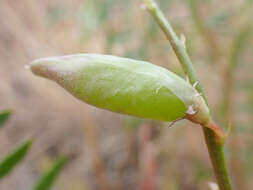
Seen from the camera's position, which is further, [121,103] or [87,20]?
[87,20]

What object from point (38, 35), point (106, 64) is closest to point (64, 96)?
point (38, 35)

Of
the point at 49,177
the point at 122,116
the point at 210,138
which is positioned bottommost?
the point at 49,177

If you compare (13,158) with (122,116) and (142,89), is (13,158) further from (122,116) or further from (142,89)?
(122,116)

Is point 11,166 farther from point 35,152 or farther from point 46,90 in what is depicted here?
point 35,152

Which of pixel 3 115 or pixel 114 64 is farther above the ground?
pixel 114 64

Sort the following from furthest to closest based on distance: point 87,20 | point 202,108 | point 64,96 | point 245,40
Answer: point 64,96
point 87,20
point 245,40
point 202,108

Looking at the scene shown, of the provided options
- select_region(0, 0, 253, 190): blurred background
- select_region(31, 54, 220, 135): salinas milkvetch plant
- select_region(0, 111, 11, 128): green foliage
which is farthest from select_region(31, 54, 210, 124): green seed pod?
select_region(0, 0, 253, 190): blurred background

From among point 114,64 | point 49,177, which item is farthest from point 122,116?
point 114,64
